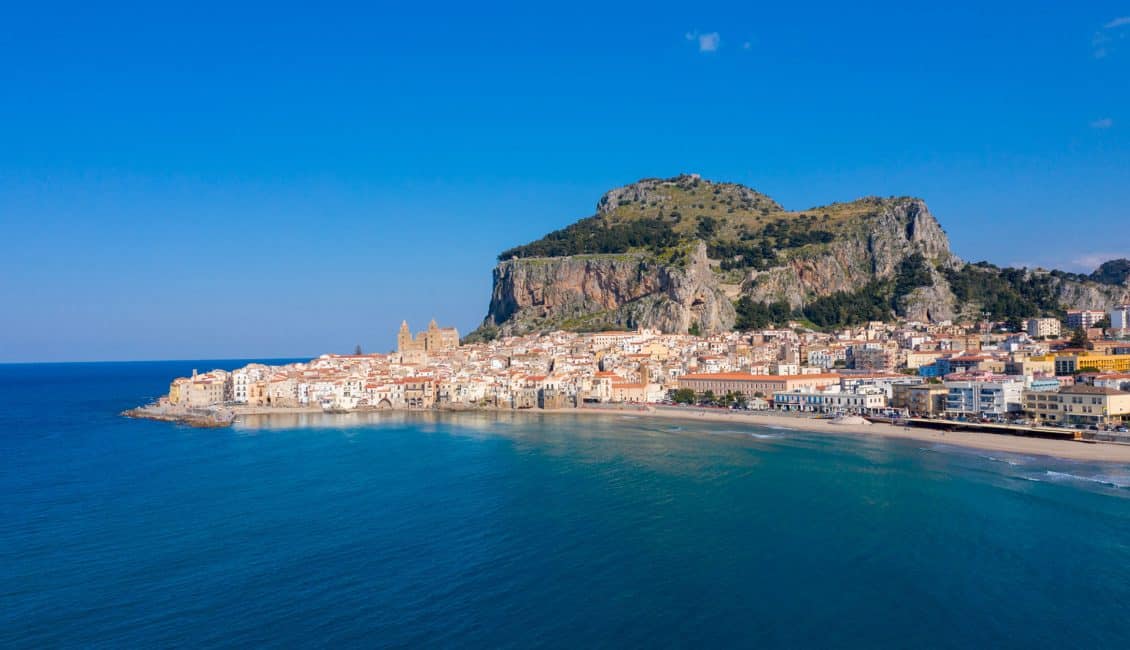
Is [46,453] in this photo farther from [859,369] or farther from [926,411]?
[859,369]

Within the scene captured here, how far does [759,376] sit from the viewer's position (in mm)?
63406

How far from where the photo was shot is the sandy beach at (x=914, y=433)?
36.5 metres

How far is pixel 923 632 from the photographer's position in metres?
15.8

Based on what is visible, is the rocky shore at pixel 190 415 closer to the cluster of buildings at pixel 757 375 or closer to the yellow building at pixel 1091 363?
the cluster of buildings at pixel 757 375

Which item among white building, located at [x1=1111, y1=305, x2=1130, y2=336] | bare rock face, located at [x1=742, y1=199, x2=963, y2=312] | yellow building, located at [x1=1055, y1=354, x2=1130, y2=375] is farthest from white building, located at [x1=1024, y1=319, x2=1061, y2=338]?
yellow building, located at [x1=1055, y1=354, x2=1130, y2=375]

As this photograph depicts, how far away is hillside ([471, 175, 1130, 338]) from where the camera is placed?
99312mm

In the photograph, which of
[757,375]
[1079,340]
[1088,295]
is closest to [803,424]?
[757,375]

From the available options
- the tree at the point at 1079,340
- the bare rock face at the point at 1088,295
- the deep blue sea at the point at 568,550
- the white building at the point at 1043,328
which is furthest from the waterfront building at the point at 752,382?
the bare rock face at the point at 1088,295

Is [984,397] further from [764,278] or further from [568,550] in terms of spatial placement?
[764,278]

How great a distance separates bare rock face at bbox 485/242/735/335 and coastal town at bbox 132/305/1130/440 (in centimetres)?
725

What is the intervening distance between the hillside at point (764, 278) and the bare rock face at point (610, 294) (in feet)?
0.51

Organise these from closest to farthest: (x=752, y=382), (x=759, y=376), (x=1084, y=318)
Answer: (x=752, y=382) → (x=759, y=376) → (x=1084, y=318)

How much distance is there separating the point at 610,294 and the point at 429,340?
25301mm

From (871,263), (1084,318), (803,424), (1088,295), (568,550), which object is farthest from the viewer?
(871,263)
